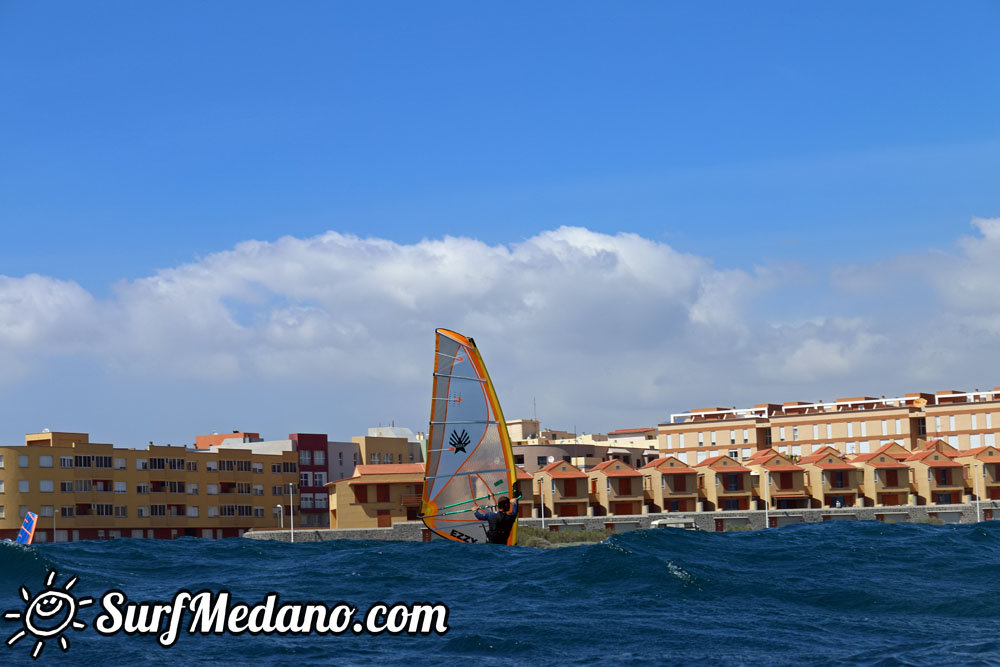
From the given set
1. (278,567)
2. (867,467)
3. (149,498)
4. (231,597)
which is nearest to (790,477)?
(867,467)

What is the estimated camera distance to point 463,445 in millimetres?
65312

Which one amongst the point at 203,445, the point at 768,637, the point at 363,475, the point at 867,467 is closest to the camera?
the point at 768,637

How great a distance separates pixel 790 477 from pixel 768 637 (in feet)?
442

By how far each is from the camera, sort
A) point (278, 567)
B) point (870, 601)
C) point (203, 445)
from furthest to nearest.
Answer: point (203, 445) → point (278, 567) → point (870, 601)

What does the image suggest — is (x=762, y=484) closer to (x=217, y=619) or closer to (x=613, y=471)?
(x=613, y=471)

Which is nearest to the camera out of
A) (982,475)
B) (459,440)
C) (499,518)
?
(459,440)

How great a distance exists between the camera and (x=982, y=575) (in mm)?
36375

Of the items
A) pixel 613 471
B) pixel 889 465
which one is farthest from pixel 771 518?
pixel 613 471

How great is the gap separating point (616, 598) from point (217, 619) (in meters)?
10.5

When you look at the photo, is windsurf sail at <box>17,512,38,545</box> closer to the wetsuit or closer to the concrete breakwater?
the wetsuit

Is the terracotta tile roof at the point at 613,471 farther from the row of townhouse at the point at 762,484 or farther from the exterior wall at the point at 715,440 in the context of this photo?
the exterior wall at the point at 715,440

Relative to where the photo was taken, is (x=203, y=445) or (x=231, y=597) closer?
(x=231, y=597)

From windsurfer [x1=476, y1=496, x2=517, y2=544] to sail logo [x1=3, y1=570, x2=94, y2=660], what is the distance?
36791 millimetres

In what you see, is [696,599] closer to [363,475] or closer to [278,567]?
[278,567]
